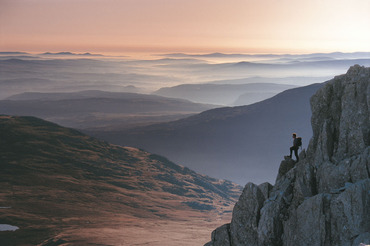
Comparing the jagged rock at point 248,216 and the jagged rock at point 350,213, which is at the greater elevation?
the jagged rock at point 350,213

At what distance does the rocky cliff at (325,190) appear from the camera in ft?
140

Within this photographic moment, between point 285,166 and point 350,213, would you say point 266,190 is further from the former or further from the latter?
point 350,213

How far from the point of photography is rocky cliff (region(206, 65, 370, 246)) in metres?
42.8

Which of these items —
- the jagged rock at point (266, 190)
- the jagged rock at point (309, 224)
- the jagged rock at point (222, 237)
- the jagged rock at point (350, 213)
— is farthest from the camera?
the jagged rock at point (222, 237)

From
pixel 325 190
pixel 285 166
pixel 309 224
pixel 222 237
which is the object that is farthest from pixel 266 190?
pixel 309 224

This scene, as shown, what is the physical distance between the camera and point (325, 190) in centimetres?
4716

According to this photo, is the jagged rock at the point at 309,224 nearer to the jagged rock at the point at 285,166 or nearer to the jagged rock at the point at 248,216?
the jagged rock at the point at 248,216

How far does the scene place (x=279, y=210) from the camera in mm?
48844

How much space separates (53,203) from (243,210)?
5395 inches

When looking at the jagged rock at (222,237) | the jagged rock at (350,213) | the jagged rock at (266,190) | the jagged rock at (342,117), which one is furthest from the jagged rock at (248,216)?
the jagged rock at (350,213)

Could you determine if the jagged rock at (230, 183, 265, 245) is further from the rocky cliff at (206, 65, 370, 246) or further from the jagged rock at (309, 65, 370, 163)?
the jagged rock at (309, 65, 370, 163)

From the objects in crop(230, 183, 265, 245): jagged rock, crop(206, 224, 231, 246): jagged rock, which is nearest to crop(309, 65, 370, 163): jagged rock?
crop(230, 183, 265, 245): jagged rock

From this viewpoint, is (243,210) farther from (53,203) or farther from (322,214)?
(53,203)

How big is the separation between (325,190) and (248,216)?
9.32 meters
